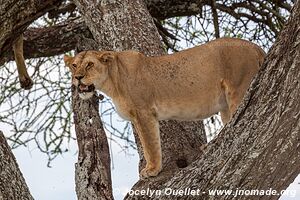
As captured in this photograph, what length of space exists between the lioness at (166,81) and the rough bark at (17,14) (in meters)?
0.96

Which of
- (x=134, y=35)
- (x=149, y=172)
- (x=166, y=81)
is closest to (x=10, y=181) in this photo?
(x=149, y=172)

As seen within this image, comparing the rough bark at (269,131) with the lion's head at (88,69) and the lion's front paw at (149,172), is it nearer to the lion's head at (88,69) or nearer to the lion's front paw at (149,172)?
the lion's front paw at (149,172)

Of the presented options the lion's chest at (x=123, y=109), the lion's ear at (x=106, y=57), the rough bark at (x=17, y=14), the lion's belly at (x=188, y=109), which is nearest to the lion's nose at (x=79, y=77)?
the lion's ear at (x=106, y=57)

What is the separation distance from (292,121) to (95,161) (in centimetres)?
145

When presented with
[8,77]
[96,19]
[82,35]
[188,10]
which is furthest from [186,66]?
[8,77]

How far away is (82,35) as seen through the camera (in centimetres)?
533

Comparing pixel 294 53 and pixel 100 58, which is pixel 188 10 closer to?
pixel 100 58

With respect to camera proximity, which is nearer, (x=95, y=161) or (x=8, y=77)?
(x=95, y=161)

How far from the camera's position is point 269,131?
2578 mm

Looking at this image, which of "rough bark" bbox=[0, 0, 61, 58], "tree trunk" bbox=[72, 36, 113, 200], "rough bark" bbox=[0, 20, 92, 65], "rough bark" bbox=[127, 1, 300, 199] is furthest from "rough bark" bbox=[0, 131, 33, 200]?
"rough bark" bbox=[0, 20, 92, 65]

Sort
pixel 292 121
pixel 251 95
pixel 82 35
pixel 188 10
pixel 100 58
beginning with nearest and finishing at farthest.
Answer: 1. pixel 292 121
2. pixel 251 95
3. pixel 100 58
4. pixel 82 35
5. pixel 188 10

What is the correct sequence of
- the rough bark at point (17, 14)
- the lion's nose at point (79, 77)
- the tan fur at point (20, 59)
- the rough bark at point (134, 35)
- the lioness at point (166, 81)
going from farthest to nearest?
the tan fur at point (20, 59) < the rough bark at point (17, 14) < the rough bark at point (134, 35) < the lioness at point (166, 81) < the lion's nose at point (79, 77)

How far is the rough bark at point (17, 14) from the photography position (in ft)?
14.9

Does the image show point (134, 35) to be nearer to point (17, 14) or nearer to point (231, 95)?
point (17, 14)
